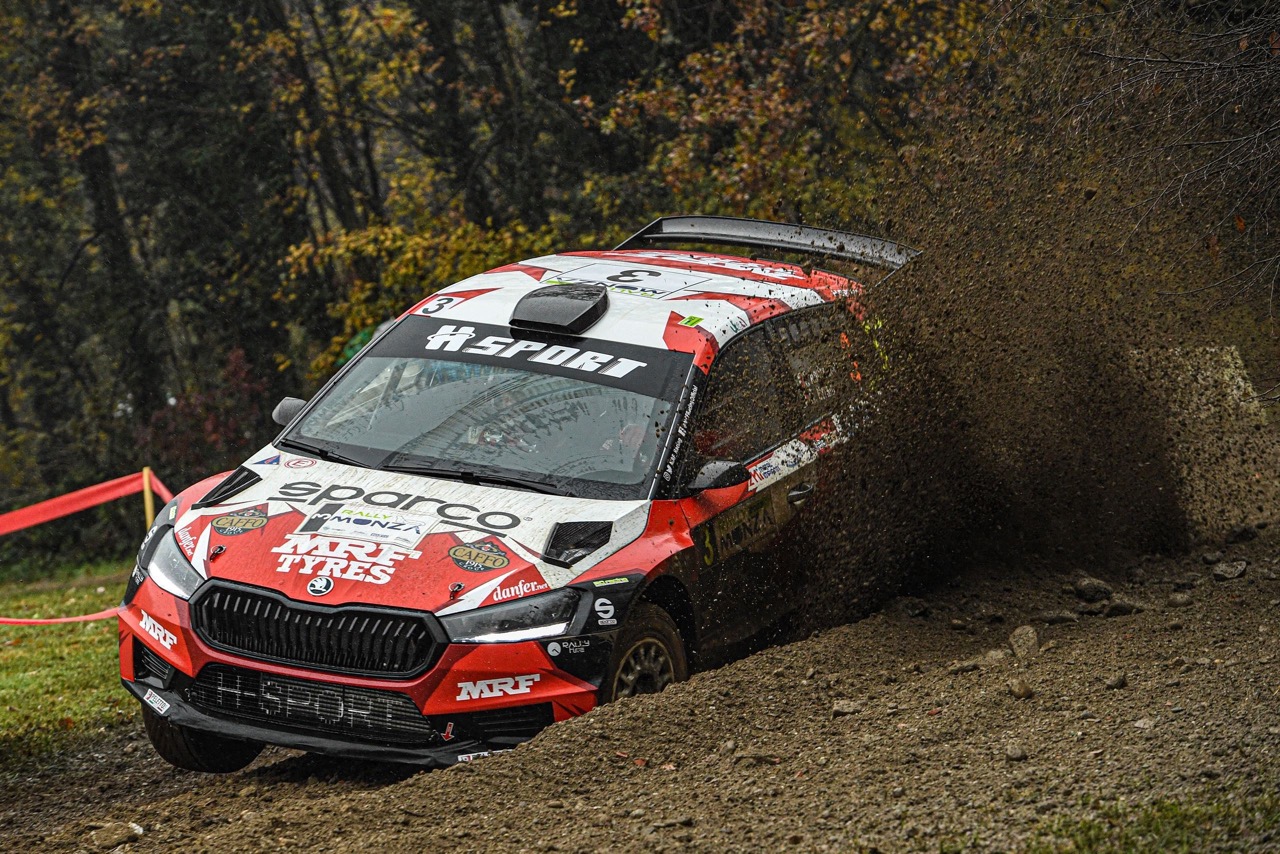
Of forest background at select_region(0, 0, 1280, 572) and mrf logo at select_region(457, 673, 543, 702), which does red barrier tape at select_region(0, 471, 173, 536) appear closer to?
mrf logo at select_region(457, 673, 543, 702)

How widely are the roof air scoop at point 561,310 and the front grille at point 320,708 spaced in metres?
2.18

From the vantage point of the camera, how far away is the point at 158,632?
5.47 metres

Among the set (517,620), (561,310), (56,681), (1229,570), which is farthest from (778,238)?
(56,681)

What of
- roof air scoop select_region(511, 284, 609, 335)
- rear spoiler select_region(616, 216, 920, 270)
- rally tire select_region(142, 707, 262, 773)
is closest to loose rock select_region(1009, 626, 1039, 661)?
rear spoiler select_region(616, 216, 920, 270)

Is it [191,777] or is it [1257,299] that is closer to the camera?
[191,777]

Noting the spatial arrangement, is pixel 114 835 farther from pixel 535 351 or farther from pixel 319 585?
pixel 535 351

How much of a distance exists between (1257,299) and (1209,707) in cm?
374

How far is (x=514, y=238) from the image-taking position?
57.7 feet

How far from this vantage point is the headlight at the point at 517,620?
5.04 m

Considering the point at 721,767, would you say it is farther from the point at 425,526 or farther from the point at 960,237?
the point at 960,237

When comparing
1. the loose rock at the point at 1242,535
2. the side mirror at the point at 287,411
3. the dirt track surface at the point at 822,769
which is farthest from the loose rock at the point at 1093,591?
the side mirror at the point at 287,411

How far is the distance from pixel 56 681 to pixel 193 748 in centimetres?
307

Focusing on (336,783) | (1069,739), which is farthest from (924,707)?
(336,783)

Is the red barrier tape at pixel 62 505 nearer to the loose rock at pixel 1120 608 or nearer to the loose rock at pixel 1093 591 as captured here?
the loose rock at pixel 1093 591
